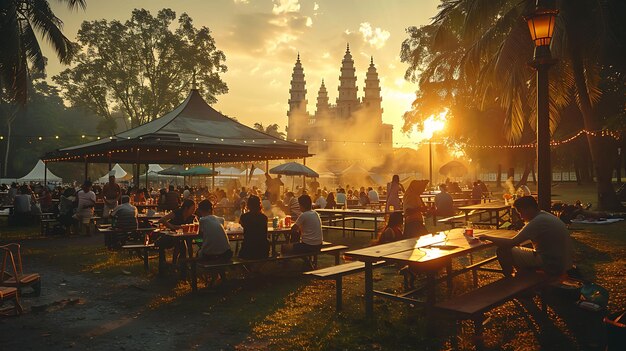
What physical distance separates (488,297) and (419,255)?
92 cm

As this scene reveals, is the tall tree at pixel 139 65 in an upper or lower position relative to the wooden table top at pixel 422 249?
upper

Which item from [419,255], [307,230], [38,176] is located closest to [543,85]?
[419,255]

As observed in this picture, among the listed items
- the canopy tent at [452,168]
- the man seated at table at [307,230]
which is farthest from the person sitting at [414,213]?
the canopy tent at [452,168]

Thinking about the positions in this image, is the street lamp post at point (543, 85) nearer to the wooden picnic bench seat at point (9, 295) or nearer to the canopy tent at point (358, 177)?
the wooden picnic bench seat at point (9, 295)

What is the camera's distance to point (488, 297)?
14.9ft

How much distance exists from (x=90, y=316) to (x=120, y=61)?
29.2 metres

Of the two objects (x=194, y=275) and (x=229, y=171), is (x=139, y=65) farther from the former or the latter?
(x=194, y=275)

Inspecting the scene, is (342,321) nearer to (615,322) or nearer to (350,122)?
(615,322)

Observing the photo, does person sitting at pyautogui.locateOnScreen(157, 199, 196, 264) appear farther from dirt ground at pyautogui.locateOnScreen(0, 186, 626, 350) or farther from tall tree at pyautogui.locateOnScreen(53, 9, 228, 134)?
tall tree at pyautogui.locateOnScreen(53, 9, 228, 134)

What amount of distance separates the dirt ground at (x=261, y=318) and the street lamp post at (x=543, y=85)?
1665mm

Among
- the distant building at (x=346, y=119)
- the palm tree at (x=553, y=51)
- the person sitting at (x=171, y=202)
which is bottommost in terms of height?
the person sitting at (x=171, y=202)

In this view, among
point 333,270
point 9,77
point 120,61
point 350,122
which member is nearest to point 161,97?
point 120,61

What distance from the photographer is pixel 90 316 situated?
581 centimetres

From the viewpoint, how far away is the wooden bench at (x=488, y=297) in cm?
413
